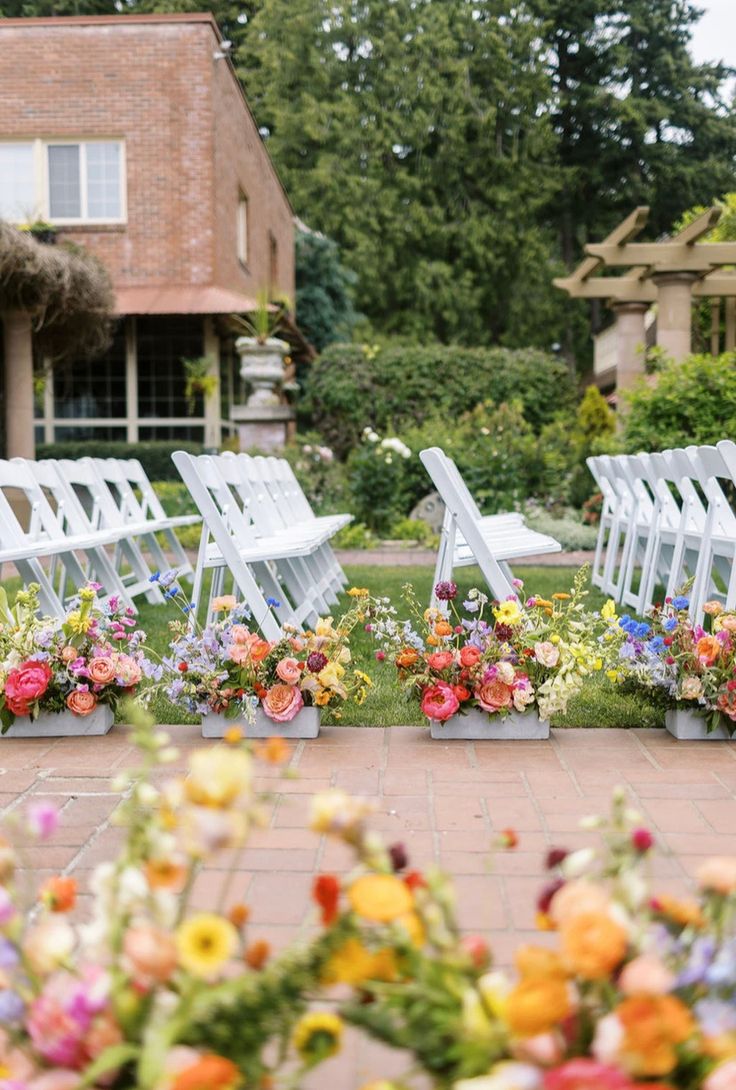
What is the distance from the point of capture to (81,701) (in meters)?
3.76

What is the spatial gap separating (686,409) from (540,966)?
9.01 meters

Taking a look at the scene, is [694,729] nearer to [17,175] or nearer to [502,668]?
[502,668]

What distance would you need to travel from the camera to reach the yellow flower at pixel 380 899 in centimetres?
116

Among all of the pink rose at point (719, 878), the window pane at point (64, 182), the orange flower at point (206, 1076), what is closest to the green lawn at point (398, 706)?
the pink rose at point (719, 878)

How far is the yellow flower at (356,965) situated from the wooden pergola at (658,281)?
32.4ft

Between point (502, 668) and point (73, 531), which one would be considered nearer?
point (502, 668)

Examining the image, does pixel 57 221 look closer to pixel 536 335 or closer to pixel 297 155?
pixel 297 155

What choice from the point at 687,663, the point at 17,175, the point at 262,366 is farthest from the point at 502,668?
the point at 17,175

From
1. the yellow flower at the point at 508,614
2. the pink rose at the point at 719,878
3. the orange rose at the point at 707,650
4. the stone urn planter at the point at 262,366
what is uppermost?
the stone urn planter at the point at 262,366

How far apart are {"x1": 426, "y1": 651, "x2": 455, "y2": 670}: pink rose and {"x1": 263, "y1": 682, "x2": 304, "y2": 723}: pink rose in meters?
0.45

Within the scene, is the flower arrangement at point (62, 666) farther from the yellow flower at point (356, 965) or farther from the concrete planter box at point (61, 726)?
the yellow flower at point (356, 965)

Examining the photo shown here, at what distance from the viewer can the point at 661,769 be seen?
11.2 ft

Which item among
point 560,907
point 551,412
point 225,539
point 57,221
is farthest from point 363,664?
point 57,221

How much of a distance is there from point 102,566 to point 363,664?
192cm
